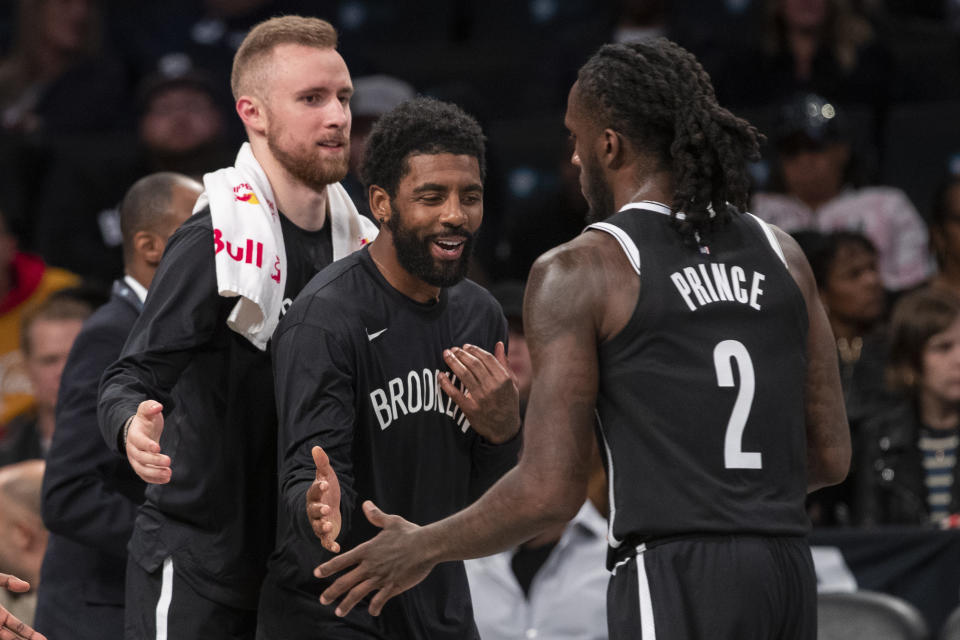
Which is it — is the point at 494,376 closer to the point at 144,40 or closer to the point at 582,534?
the point at 582,534

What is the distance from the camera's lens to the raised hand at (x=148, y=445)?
131 inches

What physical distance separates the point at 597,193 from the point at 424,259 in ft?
1.61

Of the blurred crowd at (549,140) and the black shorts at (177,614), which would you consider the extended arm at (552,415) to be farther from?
the blurred crowd at (549,140)

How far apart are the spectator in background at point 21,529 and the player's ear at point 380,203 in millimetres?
2303

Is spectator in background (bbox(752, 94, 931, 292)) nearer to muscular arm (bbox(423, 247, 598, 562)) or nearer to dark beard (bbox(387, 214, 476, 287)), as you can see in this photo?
dark beard (bbox(387, 214, 476, 287))

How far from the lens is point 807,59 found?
26.9 feet

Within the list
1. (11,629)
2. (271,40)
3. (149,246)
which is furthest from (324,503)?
(149,246)

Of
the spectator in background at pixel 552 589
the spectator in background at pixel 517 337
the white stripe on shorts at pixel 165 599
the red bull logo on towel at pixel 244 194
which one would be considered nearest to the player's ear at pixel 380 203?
the red bull logo on towel at pixel 244 194

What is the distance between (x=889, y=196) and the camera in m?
7.50

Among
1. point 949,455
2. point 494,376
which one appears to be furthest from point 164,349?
point 949,455

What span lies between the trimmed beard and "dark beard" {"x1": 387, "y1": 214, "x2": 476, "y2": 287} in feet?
1.02

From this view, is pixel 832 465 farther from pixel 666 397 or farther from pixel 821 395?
pixel 666 397

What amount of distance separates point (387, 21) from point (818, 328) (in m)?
6.82

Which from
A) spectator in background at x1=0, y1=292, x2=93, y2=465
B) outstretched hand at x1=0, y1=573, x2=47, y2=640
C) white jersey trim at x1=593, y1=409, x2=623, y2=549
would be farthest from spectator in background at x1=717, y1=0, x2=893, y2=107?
outstretched hand at x1=0, y1=573, x2=47, y2=640
